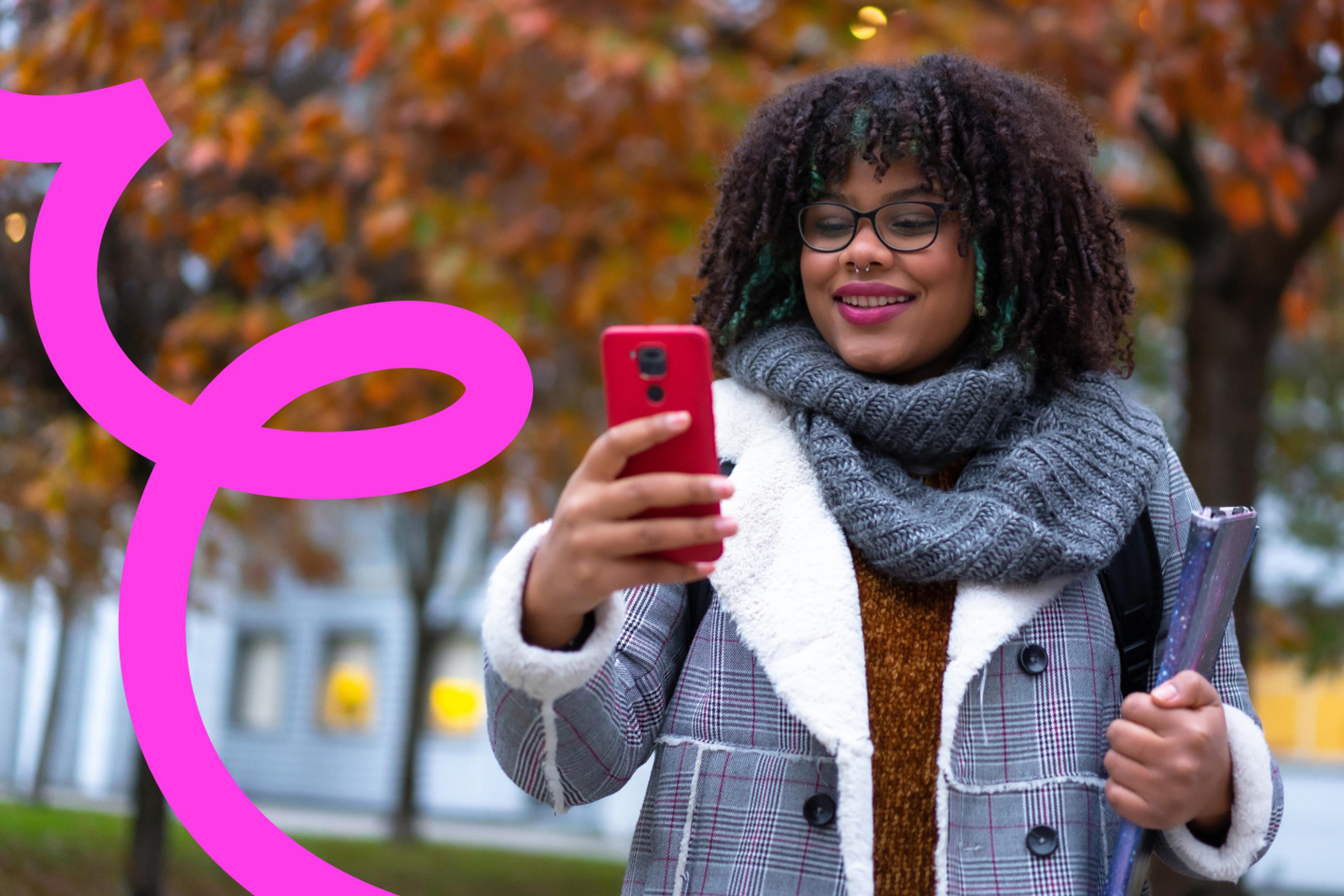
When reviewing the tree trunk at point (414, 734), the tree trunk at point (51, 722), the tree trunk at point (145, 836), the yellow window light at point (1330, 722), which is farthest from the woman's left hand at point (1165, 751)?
the yellow window light at point (1330, 722)

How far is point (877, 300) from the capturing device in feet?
6.07

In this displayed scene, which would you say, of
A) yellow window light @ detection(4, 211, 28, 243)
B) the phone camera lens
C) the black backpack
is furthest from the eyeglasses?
yellow window light @ detection(4, 211, 28, 243)

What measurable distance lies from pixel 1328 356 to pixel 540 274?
6.34 metres

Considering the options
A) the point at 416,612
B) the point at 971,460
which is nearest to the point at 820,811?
the point at 971,460

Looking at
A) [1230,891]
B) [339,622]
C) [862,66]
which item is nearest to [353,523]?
[339,622]

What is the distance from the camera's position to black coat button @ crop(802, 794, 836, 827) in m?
1.63

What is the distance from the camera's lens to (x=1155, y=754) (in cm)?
154

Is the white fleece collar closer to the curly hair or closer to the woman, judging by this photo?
the woman

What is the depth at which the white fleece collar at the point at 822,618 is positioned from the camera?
1.60 metres

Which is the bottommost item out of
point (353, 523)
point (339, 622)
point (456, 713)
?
point (456, 713)

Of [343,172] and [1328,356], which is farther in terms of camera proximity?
[1328,356]

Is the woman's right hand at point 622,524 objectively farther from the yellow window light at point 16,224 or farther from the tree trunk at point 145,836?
the tree trunk at point 145,836

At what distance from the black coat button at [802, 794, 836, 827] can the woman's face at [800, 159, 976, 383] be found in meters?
0.60

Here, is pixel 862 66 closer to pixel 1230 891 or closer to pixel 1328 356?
pixel 1230 891
